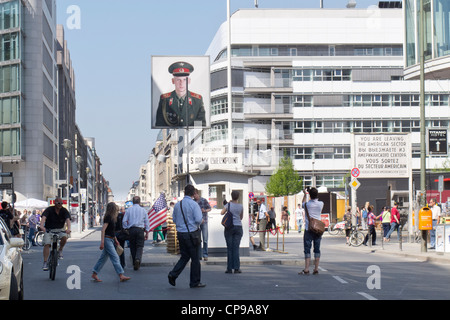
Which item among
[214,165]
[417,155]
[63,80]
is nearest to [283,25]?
[417,155]

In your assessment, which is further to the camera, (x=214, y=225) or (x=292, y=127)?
(x=292, y=127)

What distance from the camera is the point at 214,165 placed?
77.4 feet

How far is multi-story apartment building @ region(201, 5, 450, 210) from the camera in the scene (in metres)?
81.4

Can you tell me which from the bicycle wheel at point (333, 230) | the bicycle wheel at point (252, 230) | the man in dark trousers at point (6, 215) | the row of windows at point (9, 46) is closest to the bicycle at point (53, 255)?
the bicycle wheel at point (252, 230)

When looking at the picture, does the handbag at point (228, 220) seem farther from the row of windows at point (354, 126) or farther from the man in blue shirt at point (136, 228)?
the row of windows at point (354, 126)

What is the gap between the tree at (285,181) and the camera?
75750 millimetres

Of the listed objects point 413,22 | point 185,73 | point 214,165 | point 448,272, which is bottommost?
point 448,272

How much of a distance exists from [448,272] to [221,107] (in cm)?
6647

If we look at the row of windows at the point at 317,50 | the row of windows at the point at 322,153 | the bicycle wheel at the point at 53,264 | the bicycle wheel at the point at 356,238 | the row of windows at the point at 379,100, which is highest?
the row of windows at the point at 317,50

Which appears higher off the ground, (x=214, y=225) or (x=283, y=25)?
(x=283, y=25)

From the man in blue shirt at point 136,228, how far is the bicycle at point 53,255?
233cm
